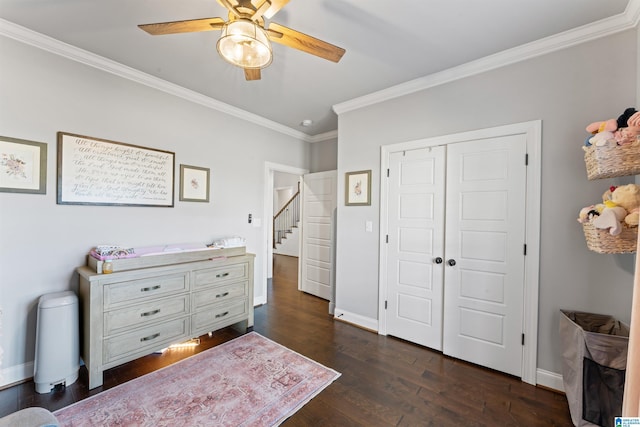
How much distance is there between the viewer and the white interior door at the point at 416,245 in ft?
8.50

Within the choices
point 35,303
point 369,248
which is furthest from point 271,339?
point 35,303

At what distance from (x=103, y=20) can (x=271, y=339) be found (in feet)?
10.3

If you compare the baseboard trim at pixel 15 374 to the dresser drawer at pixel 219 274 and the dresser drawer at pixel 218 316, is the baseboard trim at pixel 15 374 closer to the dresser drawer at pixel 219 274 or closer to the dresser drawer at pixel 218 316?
the dresser drawer at pixel 218 316

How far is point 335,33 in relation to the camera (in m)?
2.00

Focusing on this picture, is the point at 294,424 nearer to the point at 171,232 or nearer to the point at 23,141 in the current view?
the point at 171,232

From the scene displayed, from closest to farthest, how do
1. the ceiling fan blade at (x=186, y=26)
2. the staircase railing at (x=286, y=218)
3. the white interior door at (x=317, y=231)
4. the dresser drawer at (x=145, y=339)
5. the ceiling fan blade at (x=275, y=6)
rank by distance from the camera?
the ceiling fan blade at (x=275, y=6) < the ceiling fan blade at (x=186, y=26) < the dresser drawer at (x=145, y=339) < the white interior door at (x=317, y=231) < the staircase railing at (x=286, y=218)

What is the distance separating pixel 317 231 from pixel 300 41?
309 cm

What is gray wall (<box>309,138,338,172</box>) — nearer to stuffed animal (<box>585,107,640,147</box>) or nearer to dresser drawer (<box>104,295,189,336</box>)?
dresser drawer (<box>104,295,189,336</box>)

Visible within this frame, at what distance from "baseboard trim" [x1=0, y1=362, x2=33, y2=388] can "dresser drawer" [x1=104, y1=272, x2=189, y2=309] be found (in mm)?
817

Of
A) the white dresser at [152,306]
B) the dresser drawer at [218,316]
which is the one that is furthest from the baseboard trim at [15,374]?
the dresser drawer at [218,316]

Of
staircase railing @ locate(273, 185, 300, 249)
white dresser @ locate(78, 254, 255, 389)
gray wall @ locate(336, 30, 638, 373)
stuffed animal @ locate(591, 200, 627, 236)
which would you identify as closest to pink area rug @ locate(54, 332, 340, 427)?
white dresser @ locate(78, 254, 255, 389)

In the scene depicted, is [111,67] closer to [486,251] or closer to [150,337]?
[150,337]

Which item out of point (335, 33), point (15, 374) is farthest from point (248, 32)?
point (15, 374)

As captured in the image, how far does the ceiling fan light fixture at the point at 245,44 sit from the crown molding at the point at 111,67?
5.59 feet
